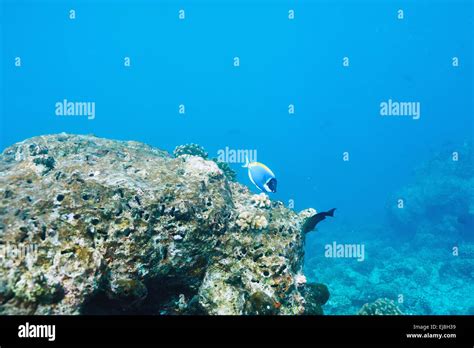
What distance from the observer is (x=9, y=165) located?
20.8 feet

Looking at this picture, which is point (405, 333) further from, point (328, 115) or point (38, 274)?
point (328, 115)

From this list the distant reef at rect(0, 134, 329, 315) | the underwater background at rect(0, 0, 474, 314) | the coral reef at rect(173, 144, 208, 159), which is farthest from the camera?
the underwater background at rect(0, 0, 474, 314)

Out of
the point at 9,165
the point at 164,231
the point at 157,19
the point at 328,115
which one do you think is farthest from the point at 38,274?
the point at 328,115

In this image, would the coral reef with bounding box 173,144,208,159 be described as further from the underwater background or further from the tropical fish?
the underwater background

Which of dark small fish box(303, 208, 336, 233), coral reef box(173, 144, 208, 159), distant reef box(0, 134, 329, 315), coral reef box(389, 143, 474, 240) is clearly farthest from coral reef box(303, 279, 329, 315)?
coral reef box(389, 143, 474, 240)

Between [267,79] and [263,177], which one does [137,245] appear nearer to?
[263,177]

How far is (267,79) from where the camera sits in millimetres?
141125

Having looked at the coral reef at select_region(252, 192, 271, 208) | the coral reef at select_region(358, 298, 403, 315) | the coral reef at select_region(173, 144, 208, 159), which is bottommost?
the coral reef at select_region(358, 298, 403, 315)

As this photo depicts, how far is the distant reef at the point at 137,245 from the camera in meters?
3.85

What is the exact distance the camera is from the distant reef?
12.6ft

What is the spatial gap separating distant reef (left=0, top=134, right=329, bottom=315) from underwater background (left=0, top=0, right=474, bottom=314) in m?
40.9

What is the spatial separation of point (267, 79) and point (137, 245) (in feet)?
473

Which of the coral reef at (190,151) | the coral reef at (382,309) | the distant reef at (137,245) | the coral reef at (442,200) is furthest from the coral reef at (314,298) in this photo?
the coral reef at (442,200)

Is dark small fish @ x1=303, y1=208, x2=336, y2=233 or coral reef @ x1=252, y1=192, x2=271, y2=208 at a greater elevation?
coral reef @ x1=252, y1=192, x2=271, y2=208
